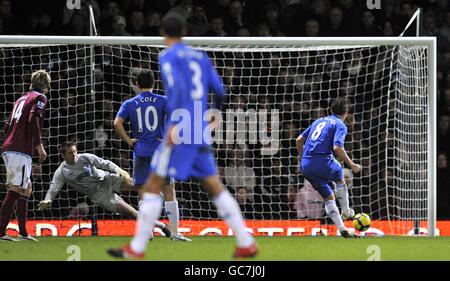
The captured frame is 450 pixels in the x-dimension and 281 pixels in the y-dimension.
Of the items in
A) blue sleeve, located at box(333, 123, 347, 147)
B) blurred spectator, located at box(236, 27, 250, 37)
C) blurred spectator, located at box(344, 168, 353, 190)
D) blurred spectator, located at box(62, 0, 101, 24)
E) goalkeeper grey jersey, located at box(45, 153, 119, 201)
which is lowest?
blurred spectator, located at box(344, 168, 353, 190)

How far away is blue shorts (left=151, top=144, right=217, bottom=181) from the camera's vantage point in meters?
7.08

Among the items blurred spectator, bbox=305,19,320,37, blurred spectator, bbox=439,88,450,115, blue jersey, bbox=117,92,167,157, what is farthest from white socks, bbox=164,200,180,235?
blurred spectator, bbox=439,88,450,115

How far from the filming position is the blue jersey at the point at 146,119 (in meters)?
10.4

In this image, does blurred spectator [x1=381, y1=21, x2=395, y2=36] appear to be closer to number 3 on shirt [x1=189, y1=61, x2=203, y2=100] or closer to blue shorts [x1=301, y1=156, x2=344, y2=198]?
blue shorts [x1=301, y1=156, x2=344, y2=198]

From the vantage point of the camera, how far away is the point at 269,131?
44.7ft

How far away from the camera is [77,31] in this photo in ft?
48.0

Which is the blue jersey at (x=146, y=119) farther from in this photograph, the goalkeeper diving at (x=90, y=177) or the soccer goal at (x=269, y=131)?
the soccer goal at (x=269, y=131)

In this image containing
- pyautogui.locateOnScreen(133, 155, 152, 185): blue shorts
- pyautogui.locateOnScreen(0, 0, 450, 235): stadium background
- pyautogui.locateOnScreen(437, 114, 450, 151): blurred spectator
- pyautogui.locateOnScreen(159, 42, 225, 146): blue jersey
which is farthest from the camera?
pyautogui.locateOnScreen(437, 114, 450, 151): blurred spectator

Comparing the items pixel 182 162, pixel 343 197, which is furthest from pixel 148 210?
pixel 343 197

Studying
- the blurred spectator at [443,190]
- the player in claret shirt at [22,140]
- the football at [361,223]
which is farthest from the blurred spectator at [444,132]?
the player in claret shirt at [22,140]

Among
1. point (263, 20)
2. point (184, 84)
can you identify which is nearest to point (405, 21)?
point (263, 20)

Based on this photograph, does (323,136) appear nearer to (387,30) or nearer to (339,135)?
(339,135)

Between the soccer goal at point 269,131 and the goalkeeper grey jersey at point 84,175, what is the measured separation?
953 mm

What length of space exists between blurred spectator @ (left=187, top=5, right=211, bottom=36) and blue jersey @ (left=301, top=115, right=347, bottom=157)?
397 cm
